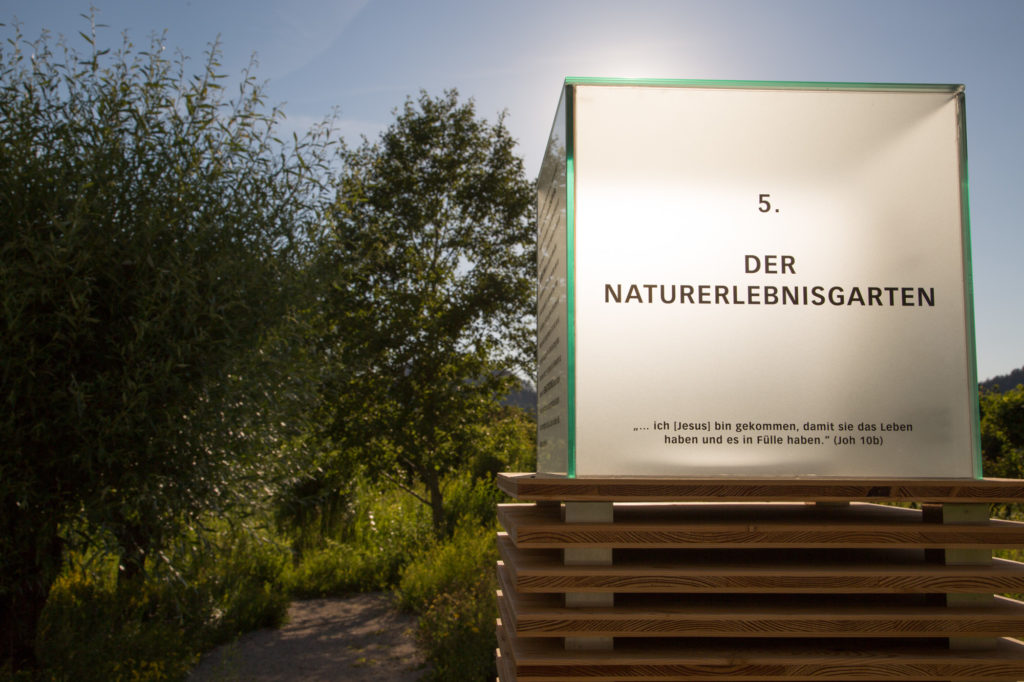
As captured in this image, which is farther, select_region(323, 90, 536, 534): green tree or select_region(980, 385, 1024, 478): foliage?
select_region(980, 385, 1024, 478): foliage

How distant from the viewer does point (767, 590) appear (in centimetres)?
247

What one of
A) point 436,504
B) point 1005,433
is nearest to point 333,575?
point 436,504

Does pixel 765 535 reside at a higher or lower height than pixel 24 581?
higher

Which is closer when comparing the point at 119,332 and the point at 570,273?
the point at 570,273

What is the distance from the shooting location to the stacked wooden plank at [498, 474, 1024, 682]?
2.41 meters

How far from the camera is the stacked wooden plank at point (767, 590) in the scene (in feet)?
7.92

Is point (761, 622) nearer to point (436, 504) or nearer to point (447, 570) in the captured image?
point (447, 570)

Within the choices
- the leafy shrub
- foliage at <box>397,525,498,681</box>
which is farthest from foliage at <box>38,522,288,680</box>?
foliage at <box>397,525,498,681</box>

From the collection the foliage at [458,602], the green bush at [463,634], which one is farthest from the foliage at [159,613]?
the green bush at [463,634]

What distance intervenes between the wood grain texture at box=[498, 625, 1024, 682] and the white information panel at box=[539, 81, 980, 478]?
575 millimetres

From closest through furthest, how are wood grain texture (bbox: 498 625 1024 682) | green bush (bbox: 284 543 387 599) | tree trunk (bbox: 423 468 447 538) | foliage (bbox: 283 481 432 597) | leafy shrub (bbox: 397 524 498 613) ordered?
wood grain texture (bbox: 498 625 1024 682) → leafy shrub (bbox: 397 524 498 613) → green bush (bbox: 284 543 387 599) → foliage (bbox: 283 481 432 597) → tree trunk (bbox: 423 468 447 538)

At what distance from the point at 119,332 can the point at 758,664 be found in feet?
20.4

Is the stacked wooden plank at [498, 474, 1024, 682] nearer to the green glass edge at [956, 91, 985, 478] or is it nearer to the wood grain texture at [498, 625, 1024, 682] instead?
the wood grain texture at [498, 625, 1024, 682]

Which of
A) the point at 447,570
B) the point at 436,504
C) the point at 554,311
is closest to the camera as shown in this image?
the point at 554,311
